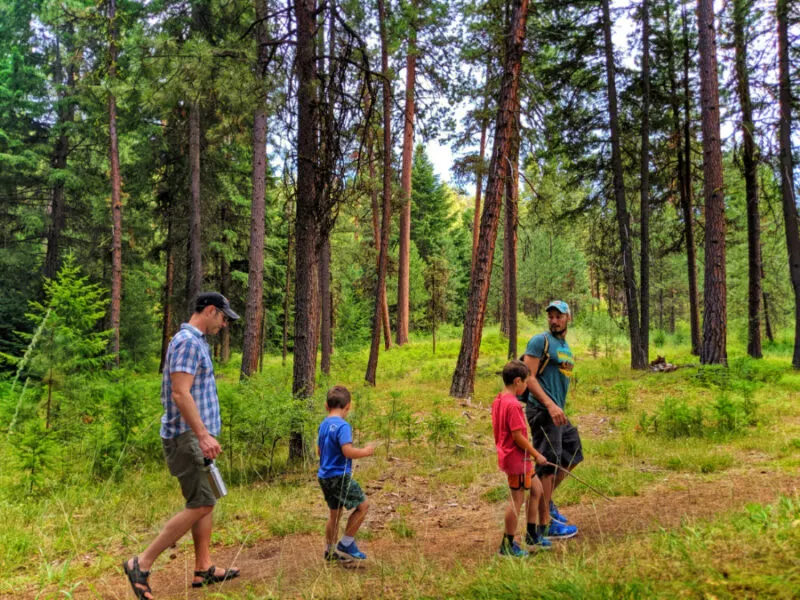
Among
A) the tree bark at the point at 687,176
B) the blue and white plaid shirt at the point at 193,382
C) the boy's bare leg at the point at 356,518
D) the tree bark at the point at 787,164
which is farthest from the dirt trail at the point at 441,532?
the tree bark at the point at 687,176

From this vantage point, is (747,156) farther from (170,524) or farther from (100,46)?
(100,46)

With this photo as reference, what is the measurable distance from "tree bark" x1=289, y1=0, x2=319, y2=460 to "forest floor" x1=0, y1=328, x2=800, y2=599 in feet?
6.94

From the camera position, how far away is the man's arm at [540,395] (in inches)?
161

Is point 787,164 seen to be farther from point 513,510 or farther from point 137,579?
point 137,579

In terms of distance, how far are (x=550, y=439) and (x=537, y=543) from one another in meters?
0.85

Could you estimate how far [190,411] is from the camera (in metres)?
3.44

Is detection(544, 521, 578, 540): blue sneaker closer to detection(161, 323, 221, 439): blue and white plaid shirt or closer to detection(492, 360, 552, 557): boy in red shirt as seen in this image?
detection(492, 360, 552, 557): boy in red shirt

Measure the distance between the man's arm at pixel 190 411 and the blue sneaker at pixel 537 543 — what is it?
251 centimetres

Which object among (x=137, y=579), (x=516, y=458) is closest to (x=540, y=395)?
(x=516, y=458)

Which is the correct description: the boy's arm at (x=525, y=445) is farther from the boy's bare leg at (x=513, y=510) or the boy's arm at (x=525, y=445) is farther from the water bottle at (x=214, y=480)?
the water bottle at (x=214, y=480)

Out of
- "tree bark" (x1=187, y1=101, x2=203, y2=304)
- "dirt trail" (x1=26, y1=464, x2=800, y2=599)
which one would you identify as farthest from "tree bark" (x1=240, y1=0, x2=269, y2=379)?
"dirt trail" (x1=26, y1=464, x2=800, y2=599)

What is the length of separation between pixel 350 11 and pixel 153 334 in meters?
19.4

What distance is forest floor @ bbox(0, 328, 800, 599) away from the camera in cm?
236

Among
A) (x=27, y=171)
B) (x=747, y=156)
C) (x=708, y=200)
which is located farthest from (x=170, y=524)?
(x=27, y=171)
